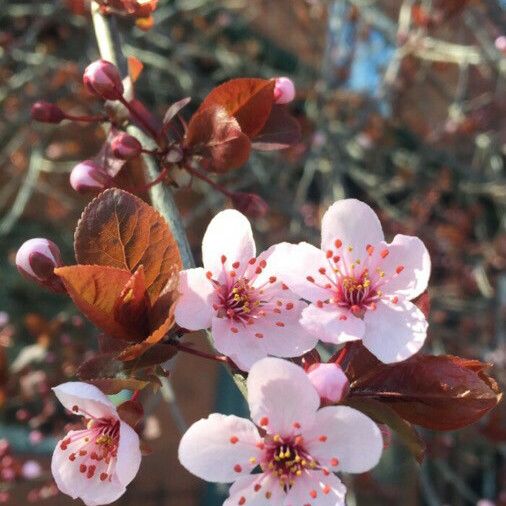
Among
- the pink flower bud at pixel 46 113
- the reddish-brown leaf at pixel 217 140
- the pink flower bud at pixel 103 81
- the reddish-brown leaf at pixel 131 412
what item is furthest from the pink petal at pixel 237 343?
the pink flower bud at pixel 46 113

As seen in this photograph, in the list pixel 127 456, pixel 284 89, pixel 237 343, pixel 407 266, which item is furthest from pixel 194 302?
pixel 284 89

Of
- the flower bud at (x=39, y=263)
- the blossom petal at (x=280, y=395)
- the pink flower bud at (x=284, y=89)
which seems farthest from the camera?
the pink flower bud at (x=284, y=89)

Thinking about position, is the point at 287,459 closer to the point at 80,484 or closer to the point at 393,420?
the point at 393,420

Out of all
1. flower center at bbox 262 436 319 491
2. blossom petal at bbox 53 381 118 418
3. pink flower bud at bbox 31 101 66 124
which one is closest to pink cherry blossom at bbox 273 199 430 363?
flower center at bbox 262 436 319 491

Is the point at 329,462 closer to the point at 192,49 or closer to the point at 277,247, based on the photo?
the point at 277,247

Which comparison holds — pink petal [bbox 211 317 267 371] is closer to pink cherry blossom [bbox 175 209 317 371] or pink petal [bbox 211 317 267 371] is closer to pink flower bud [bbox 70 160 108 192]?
pink cherry blossom [bbox 175 209 317 371]

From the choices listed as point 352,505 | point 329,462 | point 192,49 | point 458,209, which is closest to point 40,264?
point 329,462

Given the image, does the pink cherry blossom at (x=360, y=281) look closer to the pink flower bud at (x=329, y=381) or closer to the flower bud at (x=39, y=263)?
the pink flower bud at (x=329, y=381)
